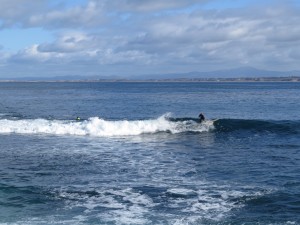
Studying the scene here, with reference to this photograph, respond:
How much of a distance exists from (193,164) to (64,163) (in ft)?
25.0

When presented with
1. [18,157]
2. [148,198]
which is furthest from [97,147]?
[148,198]

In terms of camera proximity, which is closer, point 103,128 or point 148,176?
point 148,176

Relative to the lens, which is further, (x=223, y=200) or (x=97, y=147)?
(x=97, y=147)

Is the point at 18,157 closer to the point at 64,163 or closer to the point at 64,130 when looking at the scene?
the point at 64,163

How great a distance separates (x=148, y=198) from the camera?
63.3 ft

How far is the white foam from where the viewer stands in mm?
41938

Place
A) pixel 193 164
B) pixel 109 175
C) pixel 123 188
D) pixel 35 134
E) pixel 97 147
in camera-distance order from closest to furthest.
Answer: pixel 123 188, pixel 109 175, pixel 193 164, pixel 97 147, pixel 35 134

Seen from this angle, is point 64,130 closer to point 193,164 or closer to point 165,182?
point 193,164

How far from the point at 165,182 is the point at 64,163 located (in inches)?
293

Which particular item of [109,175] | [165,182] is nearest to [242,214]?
[165,182]

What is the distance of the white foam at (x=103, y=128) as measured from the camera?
41.9 meters

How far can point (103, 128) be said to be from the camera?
42.2m

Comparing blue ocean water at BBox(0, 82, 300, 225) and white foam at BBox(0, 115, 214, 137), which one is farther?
white foam at BBox(0, 115, 214, 137)

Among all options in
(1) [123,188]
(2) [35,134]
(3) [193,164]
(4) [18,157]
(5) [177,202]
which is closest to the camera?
(5) [177,202]
